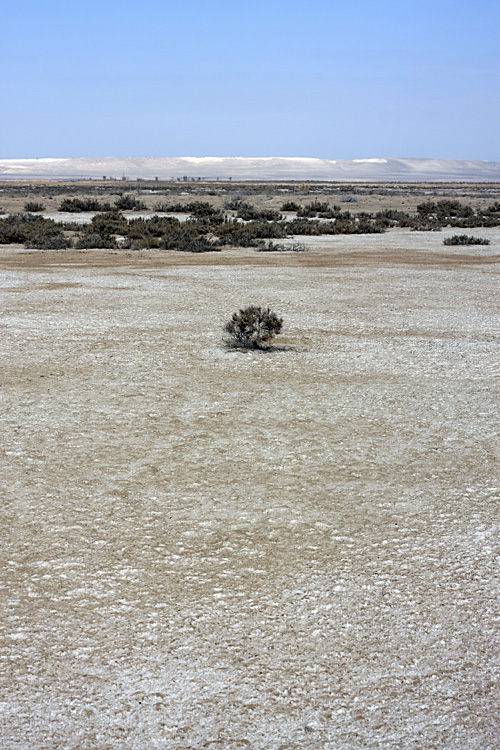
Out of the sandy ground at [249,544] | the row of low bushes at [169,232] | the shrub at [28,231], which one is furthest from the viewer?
the shrub at [28,231]

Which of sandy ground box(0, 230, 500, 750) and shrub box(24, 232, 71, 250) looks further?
shrub box(24, 232, 71, 250)

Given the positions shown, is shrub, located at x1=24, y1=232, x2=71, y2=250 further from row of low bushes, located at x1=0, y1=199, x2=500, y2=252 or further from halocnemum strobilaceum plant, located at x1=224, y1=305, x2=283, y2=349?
halocnemum strobilaceum plant, located at x1=224, y1=305, x2=283, y2=349

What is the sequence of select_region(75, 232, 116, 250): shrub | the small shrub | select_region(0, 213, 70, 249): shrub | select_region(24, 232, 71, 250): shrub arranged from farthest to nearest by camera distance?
select_region(0, 213, 70, 249): shrub < select_region(75, 232, 116, 250): shrub < select_region(24, 232, 71, 250): shrub < the small shrub

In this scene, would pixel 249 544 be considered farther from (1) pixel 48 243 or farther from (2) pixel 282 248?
(1) pixel 48 243

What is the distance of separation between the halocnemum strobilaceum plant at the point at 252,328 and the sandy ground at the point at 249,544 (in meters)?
0.34

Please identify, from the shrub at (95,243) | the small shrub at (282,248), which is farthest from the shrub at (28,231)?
the small shrub at (282,248)

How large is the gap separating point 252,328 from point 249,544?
645cm

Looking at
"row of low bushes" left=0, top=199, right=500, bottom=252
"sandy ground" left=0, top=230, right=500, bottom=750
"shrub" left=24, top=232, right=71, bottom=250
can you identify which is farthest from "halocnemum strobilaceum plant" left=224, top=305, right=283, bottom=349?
"shrub" left=24, top=232, right=71, bottom=250

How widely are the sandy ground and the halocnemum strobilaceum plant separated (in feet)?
1.13

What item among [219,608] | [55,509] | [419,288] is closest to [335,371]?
[55,509]

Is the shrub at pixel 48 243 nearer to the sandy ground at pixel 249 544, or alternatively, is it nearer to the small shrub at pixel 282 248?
the small shrub at pixel 282 248

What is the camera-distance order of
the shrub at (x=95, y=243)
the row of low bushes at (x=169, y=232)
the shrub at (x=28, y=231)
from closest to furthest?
the shrub at (x=95, y=243), the row of low bushes at (x=169, y=232), the shrub at (x=28, y=231)

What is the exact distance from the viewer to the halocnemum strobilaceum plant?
11.7 m

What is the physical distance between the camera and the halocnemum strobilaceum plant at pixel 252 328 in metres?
11.7
